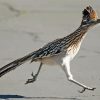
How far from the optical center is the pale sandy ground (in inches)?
328

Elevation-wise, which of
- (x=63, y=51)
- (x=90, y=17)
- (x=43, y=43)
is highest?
(x=90, y=17)

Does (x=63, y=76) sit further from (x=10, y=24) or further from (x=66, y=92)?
(x=10, y=24)

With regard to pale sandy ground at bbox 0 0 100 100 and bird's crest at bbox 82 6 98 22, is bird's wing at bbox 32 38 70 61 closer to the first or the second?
bird's crest at bbox 82 6 98 22

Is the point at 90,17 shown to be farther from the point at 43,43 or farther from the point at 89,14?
Result: the point at 43,43

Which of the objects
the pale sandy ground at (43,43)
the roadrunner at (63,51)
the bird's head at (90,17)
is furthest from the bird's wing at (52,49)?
the pale sandy ground at (43,43)

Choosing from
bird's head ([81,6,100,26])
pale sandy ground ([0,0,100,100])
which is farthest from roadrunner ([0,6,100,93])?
pale sandy ground ([0,0,100,100])

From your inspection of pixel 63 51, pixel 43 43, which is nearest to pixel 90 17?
pixel 63 51

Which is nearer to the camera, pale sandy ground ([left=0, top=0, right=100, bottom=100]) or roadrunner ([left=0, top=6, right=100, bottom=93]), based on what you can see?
roadrunner ([left=0, top=6, right=100, bottom=93])

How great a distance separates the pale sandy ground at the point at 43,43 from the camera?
833 centimetres

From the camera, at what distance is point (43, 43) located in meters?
11.1

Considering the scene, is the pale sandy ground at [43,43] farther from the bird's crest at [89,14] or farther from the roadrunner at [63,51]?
the bird's crest at [89,14]

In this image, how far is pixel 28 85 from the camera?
8.70 m

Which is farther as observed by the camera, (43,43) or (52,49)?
(43,43)

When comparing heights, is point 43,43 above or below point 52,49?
below
